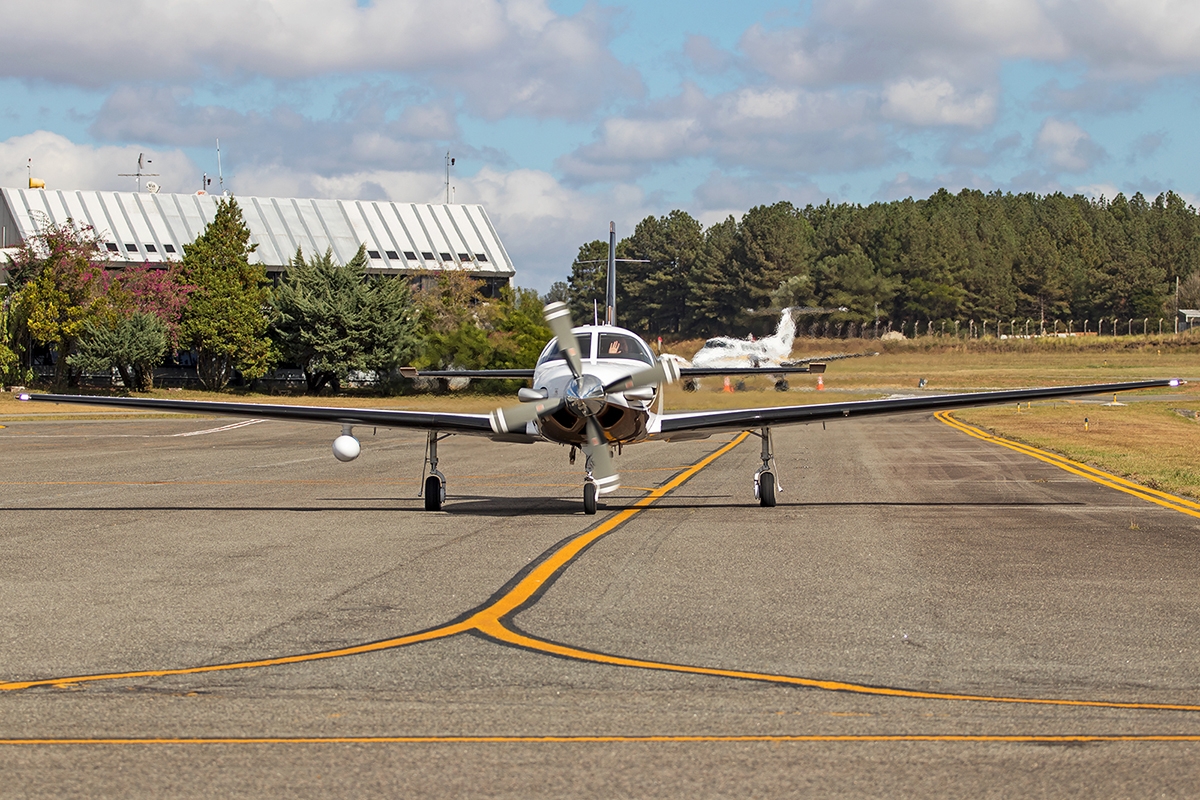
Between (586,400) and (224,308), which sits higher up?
(224,308)

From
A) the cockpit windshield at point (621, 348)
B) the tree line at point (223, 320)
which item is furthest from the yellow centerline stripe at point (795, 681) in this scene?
the tree line at point (223, 320)

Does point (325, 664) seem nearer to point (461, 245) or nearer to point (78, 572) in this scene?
point (78, 572)

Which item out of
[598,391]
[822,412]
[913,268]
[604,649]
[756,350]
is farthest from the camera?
[913,268]

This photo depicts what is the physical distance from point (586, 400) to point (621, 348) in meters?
1.58

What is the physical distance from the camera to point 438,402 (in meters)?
59.2

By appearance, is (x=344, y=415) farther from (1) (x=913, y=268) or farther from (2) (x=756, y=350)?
(1) (x=913, y=268)

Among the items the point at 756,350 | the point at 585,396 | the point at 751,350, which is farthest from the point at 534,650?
the point at 756,350

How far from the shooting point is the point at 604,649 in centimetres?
816

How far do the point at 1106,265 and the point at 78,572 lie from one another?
474ft

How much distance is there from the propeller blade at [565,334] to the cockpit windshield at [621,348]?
16.9 inches

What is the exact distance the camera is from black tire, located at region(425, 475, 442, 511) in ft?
58.2

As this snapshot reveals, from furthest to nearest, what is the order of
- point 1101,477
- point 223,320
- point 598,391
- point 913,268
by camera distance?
1. point 913,268
2. point 223,320
3. point 1101,477
4. point 598,391

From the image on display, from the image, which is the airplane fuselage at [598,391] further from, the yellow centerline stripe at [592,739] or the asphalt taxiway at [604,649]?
the yellow centerline stripe at [592,739]

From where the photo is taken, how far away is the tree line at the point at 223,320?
6228 centimetres
